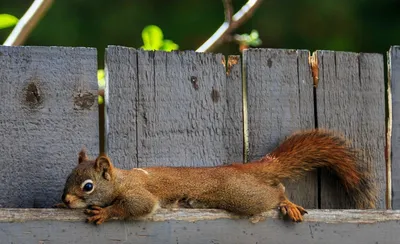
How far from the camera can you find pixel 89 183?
10.7 feet

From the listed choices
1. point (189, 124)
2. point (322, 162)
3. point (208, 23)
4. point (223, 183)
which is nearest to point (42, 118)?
point (189, 124)

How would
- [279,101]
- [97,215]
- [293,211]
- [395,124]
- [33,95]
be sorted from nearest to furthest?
[97,215] → [33,95] → [293,211] → [279,101] → [395,124]

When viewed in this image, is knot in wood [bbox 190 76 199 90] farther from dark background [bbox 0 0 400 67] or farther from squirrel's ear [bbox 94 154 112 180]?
dark background [bbox 0 0 400 67]

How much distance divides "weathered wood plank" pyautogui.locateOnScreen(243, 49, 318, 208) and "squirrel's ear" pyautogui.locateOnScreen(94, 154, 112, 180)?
0.47 m

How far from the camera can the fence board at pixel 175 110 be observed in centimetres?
339

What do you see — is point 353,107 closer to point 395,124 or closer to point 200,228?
point 395,124

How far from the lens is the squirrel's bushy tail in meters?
3.53

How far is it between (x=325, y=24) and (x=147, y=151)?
305 centimetres

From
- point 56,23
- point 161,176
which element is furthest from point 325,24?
point 161,176

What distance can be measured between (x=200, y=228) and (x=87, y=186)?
33cm

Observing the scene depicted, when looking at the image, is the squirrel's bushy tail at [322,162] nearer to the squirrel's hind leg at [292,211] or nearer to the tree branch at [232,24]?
the squirrel's hind leg at [292,211]

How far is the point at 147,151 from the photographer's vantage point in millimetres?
3418

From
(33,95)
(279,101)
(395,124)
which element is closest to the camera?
(33,95)

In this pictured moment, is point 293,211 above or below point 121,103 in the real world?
below
